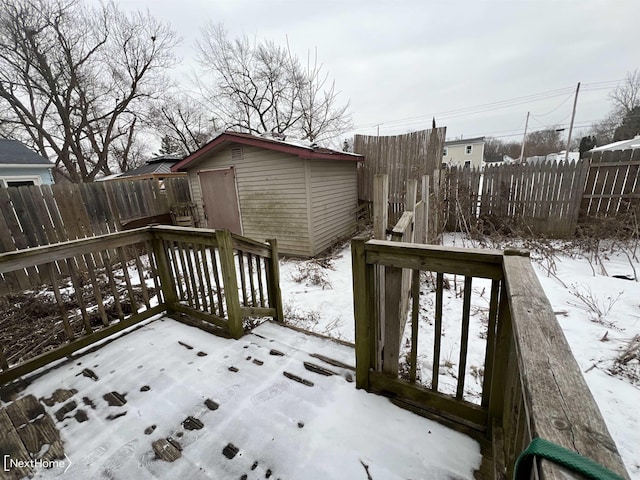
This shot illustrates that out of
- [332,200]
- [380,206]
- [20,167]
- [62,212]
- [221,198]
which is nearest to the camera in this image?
[380,206]

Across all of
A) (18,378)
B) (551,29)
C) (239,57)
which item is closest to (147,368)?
(18,378)

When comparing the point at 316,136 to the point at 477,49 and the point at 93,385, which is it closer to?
the point at 477,49

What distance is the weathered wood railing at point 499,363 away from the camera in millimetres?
511

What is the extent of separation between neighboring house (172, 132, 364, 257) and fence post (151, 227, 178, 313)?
332cm

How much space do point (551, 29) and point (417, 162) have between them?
6.84 metres

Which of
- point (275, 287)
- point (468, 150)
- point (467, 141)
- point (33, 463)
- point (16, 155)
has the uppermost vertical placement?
point (467, 141)

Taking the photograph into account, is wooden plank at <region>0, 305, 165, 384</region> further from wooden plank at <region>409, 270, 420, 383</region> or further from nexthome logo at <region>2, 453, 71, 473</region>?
wooden plank at <region>409, 270, 420, 383</region>

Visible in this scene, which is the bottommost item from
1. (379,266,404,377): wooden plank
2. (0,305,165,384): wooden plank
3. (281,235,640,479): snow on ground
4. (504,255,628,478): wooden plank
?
(281,235,640,479): snow on ground

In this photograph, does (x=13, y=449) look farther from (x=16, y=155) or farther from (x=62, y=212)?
(x=16, y=155)

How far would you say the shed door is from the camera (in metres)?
7.02

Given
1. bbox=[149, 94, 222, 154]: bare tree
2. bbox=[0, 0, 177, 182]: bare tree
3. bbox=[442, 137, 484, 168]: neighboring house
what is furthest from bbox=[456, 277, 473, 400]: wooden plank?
bbox=[442, 137, 484, 168]: neighboring house

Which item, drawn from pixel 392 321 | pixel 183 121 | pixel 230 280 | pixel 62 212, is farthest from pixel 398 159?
pixel 183 121

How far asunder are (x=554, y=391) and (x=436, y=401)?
137 cm

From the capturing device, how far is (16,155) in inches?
344
